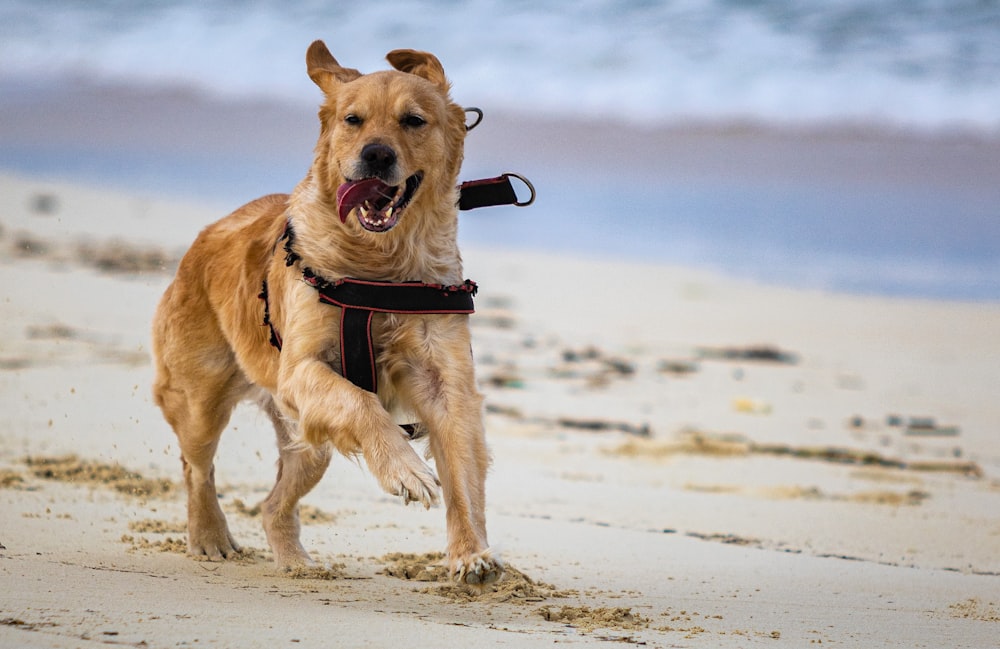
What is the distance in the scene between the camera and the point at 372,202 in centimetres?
432

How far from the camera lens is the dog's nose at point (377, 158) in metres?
4.16

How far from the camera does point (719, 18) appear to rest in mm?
24578

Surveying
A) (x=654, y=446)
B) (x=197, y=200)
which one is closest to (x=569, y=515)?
(x=654, y=446)

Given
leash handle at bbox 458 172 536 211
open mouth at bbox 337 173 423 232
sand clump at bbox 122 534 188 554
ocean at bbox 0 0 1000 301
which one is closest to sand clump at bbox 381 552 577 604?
sand clump at bbox 122 534 188 554

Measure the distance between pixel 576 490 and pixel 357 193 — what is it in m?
2.77

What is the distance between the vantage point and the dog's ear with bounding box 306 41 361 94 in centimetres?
461

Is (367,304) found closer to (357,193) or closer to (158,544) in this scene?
(357,193)

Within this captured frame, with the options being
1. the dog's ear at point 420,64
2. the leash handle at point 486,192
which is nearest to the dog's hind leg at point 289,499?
the leash handle at point 486,192

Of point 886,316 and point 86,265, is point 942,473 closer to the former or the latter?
point 886,316

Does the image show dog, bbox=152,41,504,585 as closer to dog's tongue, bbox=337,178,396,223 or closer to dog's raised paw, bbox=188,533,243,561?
dog's tongue, bbox=337,178,396,223

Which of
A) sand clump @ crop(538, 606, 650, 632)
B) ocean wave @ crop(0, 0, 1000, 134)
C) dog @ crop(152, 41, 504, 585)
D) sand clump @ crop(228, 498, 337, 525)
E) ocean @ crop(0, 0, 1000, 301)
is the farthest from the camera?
ocean wave @ crop(0, 0, 1000, 134)

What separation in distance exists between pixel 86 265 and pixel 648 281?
6343 millimetres

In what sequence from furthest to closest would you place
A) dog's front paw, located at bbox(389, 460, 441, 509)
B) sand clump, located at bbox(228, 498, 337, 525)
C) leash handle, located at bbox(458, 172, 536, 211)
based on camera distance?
1. sand clump, located at bbox(228, 498, 337, 525)
2. leash handle, located at bbox(458, 172, 536, 211)
3. dog's front paw, located at bbox(389, 460, 441, 509)

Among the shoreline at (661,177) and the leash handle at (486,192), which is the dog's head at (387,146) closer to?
the leash handle at (486,192)
